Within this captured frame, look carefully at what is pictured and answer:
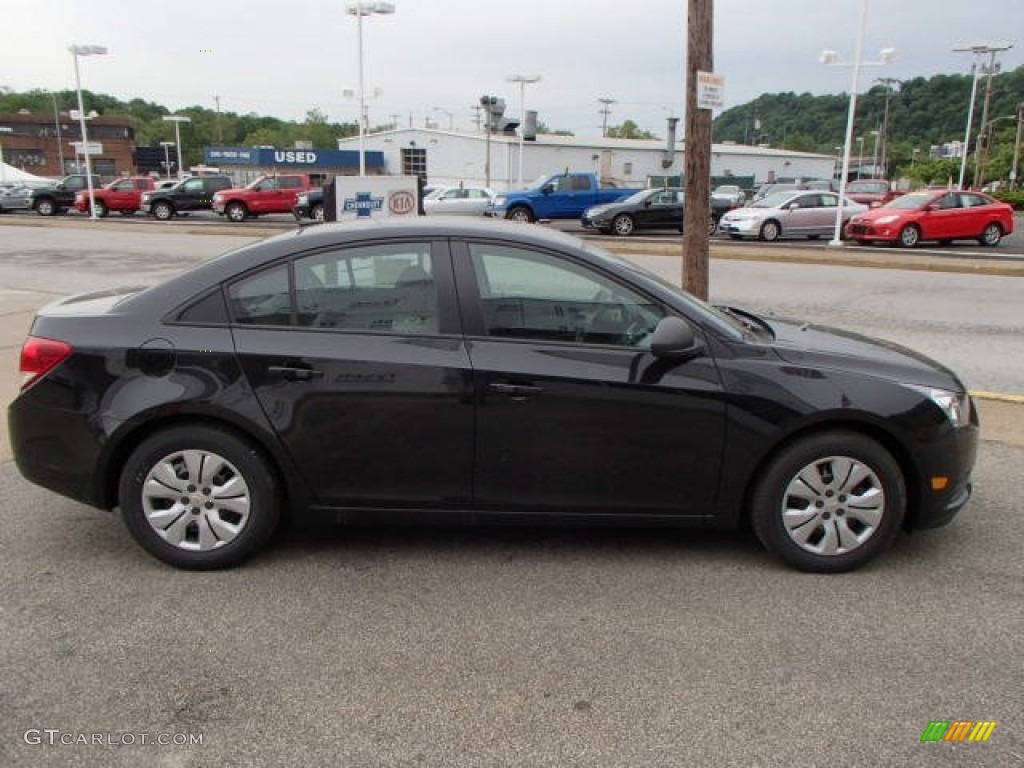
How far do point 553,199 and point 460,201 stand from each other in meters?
3.64

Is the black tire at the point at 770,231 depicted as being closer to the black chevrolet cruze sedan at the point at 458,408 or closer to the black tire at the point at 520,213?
the black tire at the point at 520,213

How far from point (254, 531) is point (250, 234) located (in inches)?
916

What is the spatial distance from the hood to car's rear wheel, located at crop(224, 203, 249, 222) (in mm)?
32426

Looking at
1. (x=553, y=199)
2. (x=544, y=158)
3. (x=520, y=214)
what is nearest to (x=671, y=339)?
(x=520, y=214)

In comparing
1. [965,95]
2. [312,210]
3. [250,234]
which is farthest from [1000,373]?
[965,95]

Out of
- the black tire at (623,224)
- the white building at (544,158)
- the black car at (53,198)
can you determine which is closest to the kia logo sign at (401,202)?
the black tire at (623,224)

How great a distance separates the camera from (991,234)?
928 inches

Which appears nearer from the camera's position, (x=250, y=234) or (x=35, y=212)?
(x=250, y=234)

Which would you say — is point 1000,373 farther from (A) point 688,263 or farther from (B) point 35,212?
(B) point 35,212

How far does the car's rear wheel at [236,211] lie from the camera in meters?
33.7

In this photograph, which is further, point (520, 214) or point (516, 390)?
point (520, 214)

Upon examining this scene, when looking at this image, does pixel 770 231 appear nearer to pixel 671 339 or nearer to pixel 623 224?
pixel 623 224

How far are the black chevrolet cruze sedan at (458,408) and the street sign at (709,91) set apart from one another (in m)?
4.25

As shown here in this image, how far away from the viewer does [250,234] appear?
25.5m
